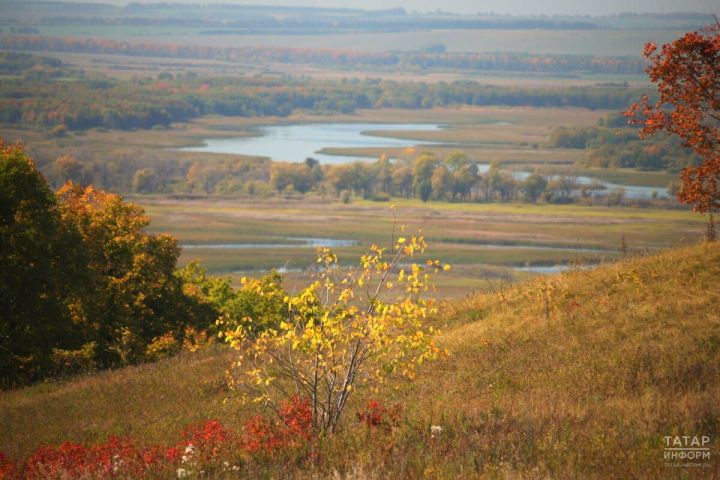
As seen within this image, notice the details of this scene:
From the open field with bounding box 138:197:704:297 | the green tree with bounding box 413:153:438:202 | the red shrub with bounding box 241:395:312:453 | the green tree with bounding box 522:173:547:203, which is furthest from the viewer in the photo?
the green tree with bounding box 413:153:438:202

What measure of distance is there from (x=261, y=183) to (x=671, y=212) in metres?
74.7

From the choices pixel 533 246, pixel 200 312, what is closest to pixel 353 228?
pixel 533 246

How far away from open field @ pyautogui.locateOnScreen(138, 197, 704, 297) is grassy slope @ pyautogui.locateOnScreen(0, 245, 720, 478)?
180ft

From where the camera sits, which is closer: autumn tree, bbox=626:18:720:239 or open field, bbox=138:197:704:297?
autumn tree, bbox=626:18:720:239

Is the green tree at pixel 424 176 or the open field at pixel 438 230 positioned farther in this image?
the green tree at pixel 424 176

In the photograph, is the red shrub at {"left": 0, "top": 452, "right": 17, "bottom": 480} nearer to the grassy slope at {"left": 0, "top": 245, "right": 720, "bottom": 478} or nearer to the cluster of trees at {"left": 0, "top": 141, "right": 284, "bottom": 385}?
the grassy slope at {"left": 0, "top": 245, "right": 720, "bottom": 478}

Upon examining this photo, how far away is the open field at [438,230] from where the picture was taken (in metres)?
100

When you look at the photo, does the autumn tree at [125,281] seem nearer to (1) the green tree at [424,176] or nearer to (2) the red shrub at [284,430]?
(2) the red shrub at [284,430]

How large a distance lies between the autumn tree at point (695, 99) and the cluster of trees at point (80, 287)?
38.7ft

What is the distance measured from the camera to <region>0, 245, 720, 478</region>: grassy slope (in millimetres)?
12117

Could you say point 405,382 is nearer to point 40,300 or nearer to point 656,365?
point 656,365

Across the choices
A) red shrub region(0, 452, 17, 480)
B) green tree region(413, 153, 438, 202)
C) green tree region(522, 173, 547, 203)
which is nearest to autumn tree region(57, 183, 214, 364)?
red shrub region(0, 452, 17, 480)

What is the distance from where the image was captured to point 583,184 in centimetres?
16100

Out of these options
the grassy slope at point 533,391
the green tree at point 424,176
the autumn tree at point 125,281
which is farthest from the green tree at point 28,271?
the green tree at point 424,176
